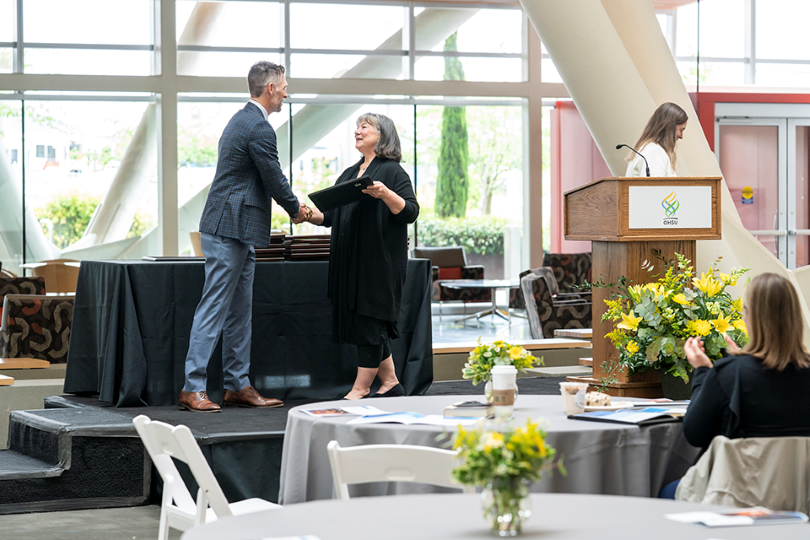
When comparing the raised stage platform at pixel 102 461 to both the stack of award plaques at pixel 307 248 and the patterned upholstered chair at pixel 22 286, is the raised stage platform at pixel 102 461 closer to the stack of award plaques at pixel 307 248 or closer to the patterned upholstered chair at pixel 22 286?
the stack of award plaques at pixel 307 248

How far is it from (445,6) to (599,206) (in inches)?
368

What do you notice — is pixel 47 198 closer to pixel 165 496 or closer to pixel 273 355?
pixel 273 355

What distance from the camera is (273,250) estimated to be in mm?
5492

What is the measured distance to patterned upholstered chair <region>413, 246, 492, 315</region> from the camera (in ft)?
43.3

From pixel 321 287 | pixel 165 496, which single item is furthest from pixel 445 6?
pixel 165 496

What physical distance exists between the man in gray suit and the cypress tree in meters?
8.88

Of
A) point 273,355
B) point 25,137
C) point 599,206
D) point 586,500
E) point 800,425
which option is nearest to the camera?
point 586,500

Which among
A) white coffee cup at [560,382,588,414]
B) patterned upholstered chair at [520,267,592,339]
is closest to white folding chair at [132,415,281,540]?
white coffee cup at [560,382,588,414]

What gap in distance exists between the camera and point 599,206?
4.65m

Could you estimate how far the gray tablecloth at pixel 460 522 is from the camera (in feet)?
5.96

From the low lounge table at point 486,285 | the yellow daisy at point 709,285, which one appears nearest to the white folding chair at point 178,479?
the yellow daisy at point 709,285

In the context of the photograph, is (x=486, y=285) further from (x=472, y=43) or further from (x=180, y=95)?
(x=180, y=95)

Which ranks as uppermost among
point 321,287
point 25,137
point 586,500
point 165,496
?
point 25,137

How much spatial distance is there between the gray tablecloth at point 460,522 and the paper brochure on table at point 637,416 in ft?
2.83
